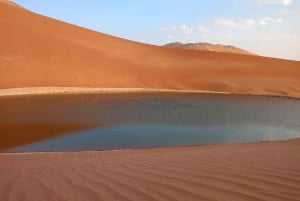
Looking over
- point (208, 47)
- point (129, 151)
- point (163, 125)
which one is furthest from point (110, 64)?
point (208, 47)

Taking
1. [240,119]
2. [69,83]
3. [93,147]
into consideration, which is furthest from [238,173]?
[69,83]

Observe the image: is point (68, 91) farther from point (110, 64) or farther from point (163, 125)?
point (163, 125)

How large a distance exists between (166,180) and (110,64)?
39919mm

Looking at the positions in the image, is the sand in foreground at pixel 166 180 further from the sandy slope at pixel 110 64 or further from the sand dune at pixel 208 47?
the sand dune at pixel 208 47

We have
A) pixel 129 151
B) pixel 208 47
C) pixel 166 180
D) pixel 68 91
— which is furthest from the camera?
pixel 208 47

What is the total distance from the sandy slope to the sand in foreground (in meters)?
26.9

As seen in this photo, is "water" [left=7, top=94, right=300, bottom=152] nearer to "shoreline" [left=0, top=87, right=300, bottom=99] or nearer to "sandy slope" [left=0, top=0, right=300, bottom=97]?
"shoreline" [left=0, top=87, right=300, bottom=99]

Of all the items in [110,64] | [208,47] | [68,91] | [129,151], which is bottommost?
[129,151]

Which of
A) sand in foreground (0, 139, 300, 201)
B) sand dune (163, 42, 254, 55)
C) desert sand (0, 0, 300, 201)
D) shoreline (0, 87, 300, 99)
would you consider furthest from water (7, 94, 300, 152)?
sand dune (163, 42, 254, 55)

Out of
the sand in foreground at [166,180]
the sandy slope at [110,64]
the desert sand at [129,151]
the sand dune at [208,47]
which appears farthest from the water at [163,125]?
the sand dune at [208,47]

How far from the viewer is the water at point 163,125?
12531 millimetres

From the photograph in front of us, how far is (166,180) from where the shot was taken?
15.1 ft

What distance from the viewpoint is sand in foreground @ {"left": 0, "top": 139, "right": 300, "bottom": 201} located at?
12.9 feet

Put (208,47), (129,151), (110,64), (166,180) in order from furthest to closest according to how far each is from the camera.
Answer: (208,47) < (110,64) < (129,151) < (166,180)
